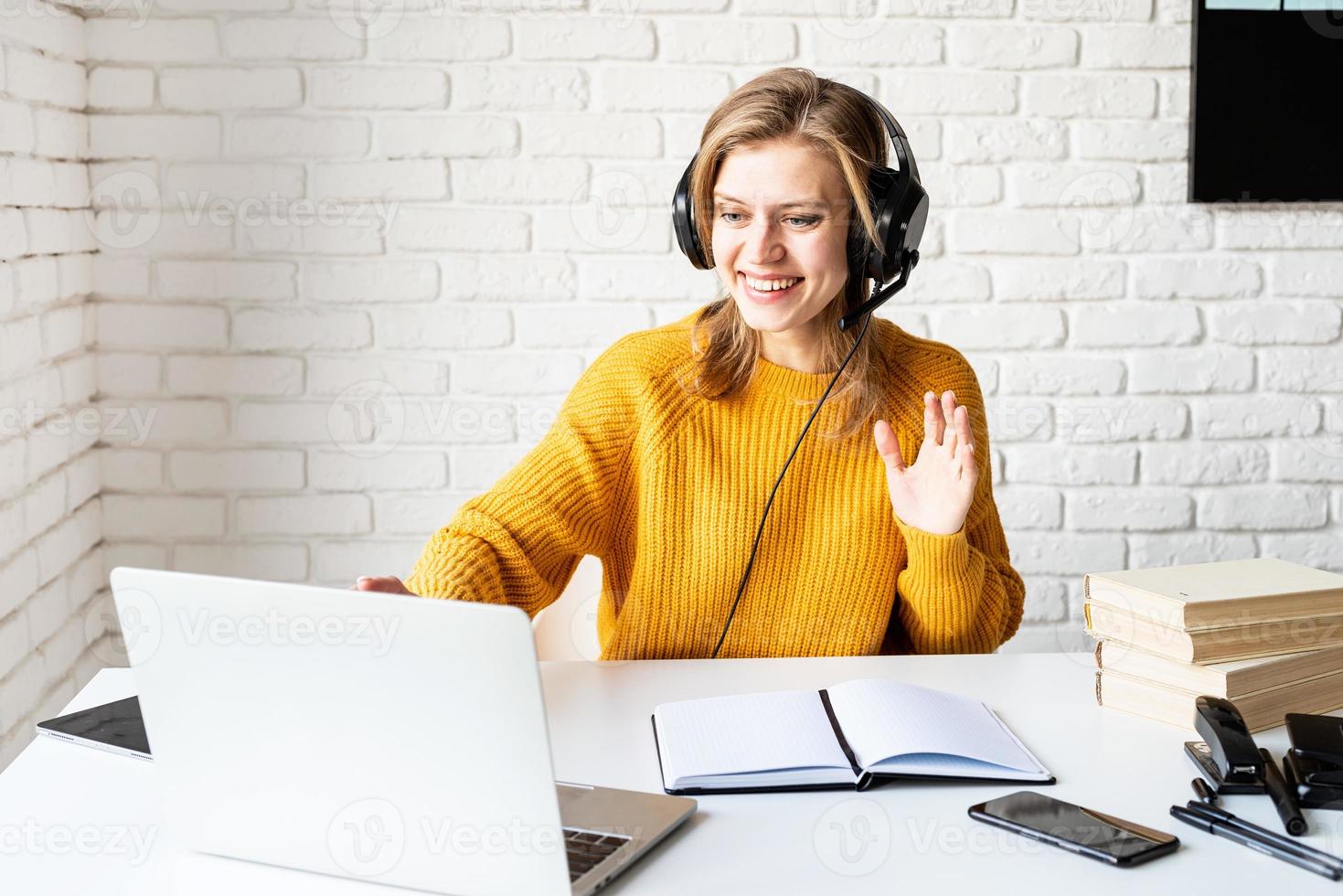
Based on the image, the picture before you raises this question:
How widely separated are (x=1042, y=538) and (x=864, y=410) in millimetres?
904

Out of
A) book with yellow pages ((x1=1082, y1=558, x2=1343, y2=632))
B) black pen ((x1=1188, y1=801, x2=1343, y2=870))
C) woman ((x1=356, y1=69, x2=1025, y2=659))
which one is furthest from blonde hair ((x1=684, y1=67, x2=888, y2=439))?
black pen ((x1=1188, y1=801, x2=1343, y2=870))

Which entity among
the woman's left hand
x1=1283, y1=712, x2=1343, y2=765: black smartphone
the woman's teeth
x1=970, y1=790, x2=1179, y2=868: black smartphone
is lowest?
x1=970, y1=790, x2=1179, y2=868: black smartphone

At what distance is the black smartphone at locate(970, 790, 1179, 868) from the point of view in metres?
0.88

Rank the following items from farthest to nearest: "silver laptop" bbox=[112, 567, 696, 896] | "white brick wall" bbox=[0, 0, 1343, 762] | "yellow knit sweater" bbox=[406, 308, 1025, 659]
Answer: "white brick wall" bbox=[0, 0, 1343, 762] < "yellow knit sweater" bbox=[406, 308, 1025, 659] < "silver laptop" bbox=[112, 567, 696, 896]

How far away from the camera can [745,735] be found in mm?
1075

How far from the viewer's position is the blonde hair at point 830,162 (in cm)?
142

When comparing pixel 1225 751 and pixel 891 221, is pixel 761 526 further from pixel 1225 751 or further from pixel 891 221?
pixel 1225 751

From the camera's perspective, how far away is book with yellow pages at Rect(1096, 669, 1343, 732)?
1.14 metres

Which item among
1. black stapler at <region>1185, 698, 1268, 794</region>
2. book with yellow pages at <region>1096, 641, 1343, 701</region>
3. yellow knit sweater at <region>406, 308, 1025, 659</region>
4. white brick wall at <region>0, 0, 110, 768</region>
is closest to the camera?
black stapler at <region>1185, 698, 1268, 794</region>

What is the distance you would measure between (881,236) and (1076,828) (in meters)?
0.72

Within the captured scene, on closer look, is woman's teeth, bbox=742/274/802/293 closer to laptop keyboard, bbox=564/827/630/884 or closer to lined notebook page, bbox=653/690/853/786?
lined notebook page, bbox=653/690/853/786

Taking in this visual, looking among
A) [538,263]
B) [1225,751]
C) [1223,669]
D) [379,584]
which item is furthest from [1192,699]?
[538,263]

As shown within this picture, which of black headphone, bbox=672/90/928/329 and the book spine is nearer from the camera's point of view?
the book spine

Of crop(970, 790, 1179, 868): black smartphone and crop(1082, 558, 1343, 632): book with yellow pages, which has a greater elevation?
crop(1082, 558, 1343, 632): book with yellow pages
